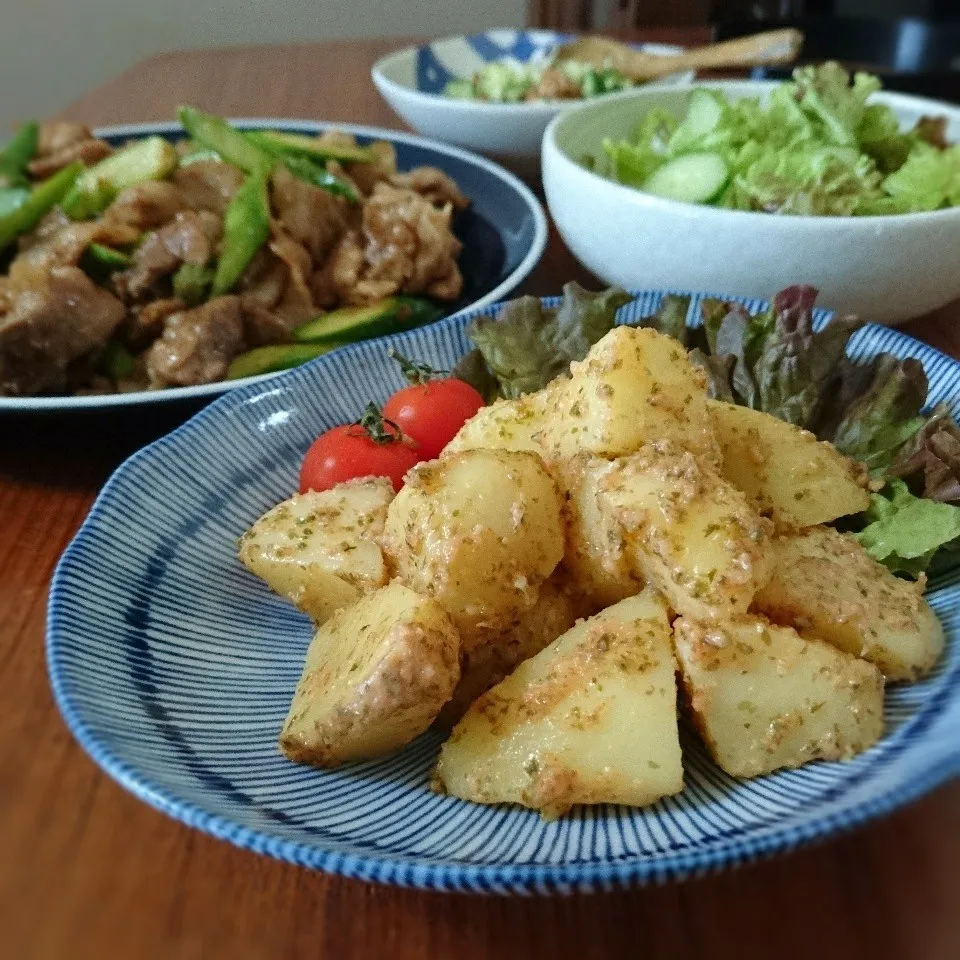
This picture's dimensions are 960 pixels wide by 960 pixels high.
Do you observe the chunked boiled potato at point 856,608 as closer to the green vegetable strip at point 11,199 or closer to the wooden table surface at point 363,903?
the wooden table surface at point 363,903

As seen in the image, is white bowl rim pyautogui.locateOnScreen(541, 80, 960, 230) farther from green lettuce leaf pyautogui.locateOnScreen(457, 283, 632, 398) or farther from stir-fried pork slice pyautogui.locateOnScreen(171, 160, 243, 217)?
stir-fried pork slice pyautogui.locateOnScreen(171, 160, 243, 217)

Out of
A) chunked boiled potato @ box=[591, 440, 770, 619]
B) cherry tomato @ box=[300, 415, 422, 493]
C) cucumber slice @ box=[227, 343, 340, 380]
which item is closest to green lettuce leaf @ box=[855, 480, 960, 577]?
chunked boiled potato @ box=[591, 440, 770, 619]

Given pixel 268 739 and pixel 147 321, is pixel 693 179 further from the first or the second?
pixel 268 739

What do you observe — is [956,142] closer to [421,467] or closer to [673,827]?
[421,467]

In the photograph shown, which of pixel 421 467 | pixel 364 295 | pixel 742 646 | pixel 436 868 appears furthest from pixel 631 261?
pixel 436 868

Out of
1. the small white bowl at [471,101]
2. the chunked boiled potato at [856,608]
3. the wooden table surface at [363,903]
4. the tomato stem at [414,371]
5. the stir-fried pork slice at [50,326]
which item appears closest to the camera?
the wooden table surface at [363,903]

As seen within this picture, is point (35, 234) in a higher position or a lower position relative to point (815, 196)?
lower

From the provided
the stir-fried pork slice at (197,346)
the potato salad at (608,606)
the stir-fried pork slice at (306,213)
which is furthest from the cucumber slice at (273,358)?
the potato salad at (608,606)

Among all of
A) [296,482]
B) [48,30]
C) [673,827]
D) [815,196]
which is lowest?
[48,30]
